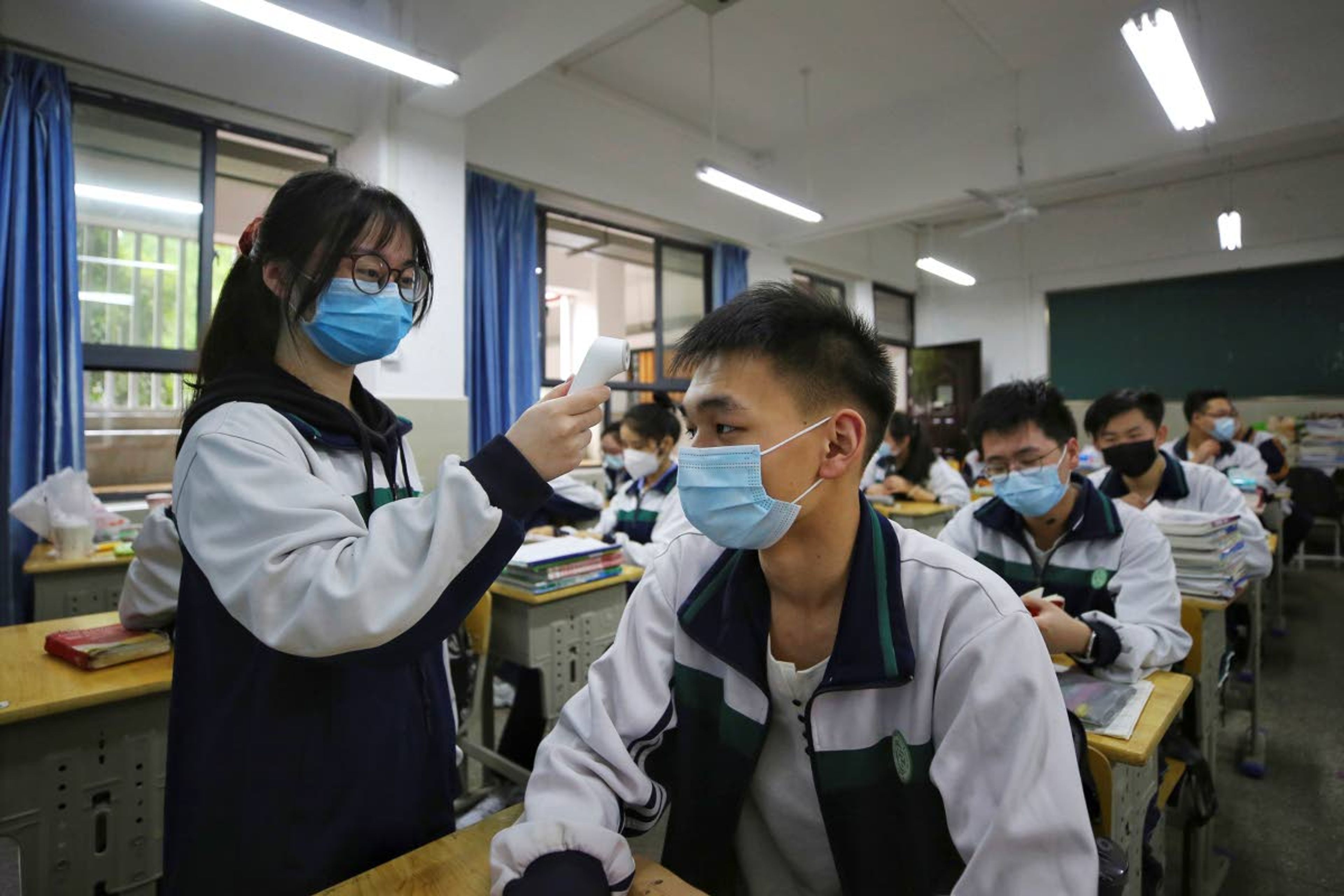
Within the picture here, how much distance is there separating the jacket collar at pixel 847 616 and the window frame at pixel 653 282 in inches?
156

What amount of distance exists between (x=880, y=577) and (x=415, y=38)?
13.8ft

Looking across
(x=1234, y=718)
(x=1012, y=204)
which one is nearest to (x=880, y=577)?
(x=1234, y=718)

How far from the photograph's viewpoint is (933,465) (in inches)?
198

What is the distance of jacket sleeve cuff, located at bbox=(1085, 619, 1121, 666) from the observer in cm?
144

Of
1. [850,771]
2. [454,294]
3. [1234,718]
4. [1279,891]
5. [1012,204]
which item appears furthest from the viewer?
[1012,204]

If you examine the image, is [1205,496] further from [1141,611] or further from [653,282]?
[653,282]

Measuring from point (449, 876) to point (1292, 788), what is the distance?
119 inches

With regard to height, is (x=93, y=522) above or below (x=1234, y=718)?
above

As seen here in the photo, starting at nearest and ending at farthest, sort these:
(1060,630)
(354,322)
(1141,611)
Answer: (354,322), (1060,630), (1141,611)

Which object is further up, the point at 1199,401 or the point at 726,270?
the point at 726,270

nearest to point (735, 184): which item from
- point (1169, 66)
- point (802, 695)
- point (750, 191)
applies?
point (750, 191)

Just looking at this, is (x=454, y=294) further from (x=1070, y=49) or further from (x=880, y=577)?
(x=1070, y=49)

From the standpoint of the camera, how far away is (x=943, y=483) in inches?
193

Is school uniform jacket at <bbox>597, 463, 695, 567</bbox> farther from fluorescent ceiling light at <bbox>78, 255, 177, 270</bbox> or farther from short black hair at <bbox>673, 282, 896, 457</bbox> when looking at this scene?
fluorescent ceiling light at <bbox>78, 255, 177, 270</bbox>
